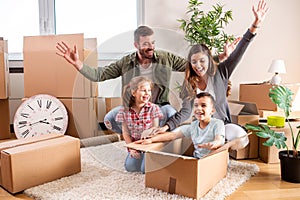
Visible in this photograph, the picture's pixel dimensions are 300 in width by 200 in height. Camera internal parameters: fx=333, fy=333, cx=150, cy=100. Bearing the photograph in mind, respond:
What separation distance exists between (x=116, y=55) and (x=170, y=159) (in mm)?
531

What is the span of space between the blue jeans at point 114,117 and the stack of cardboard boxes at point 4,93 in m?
1.27

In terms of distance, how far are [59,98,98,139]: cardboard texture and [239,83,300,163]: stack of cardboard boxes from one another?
1033mm

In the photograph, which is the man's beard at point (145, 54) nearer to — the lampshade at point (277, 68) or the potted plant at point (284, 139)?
the potted plant at point (284, 139)

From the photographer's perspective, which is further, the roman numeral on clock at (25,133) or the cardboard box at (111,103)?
the roman numeral on clock at (25,133)

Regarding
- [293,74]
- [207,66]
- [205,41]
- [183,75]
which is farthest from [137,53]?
[293,74]

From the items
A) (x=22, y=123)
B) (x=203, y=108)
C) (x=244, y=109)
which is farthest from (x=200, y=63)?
(x=22, y=123)

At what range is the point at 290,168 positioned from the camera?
169cm

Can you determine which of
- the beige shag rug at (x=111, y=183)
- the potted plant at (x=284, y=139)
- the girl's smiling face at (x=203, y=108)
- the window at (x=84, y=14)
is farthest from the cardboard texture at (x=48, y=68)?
the potted plant at (x=284, y=139)

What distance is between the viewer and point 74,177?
5.62 ft

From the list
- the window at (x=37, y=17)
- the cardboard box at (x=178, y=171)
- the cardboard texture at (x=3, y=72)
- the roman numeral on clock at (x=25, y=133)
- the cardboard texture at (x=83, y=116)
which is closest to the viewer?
the cardboard box at (x=178, y=171)

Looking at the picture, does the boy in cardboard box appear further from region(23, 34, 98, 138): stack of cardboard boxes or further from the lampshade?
the lampshade

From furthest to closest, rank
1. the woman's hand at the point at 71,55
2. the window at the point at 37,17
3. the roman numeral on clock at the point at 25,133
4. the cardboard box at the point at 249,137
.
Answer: the window at the point at 37,17 < the roman numeral on clock at the point at 25,133 < the cardboard box at the point at 249,137 < the woman's hand at the point at 71,55

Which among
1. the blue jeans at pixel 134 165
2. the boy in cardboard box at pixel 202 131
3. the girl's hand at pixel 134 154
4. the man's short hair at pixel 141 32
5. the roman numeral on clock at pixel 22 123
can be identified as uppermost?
the man's short hair at pixel 141 32

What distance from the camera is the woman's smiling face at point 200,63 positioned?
154cm
